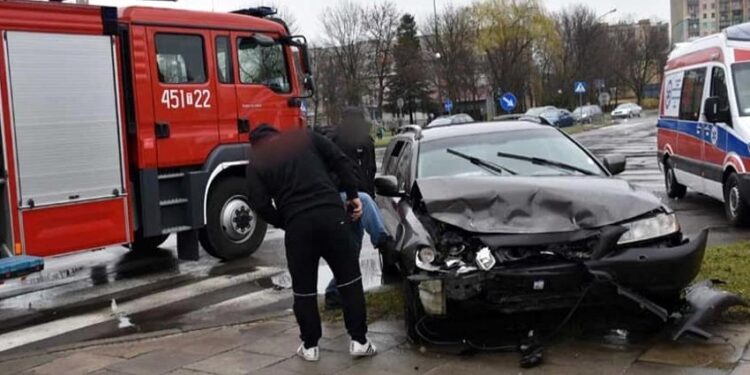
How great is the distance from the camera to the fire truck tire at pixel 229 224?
1007cm

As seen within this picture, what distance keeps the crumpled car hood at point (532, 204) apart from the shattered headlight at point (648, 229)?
0.07m

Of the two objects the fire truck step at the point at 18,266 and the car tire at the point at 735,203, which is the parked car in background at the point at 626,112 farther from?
the fire truck step at the point at 18,266

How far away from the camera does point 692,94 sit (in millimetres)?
11844

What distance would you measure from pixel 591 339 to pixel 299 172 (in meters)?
2.27

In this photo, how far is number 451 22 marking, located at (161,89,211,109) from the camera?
30.8ft

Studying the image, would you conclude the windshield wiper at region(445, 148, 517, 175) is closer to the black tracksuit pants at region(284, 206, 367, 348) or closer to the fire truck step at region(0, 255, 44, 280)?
the black tracksuit pants at region(284, 206, 367, 348)

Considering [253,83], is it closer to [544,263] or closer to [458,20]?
[544,263]

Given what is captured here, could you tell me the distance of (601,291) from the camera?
5.09 m

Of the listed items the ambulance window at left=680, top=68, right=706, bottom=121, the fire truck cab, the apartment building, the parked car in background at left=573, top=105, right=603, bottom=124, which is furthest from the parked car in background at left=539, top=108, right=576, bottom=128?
the apartment building

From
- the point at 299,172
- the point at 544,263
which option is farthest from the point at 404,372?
the point at 299,172

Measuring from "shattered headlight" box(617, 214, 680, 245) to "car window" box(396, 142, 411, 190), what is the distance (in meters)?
2.12

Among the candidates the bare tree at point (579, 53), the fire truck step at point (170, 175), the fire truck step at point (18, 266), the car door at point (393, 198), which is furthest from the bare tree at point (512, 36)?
the fire truck step at point (18, 266)

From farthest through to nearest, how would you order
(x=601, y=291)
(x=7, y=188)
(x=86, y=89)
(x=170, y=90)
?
(x=170, y=90) < (x=86, y=89) < (x=7, y=188) < (x=601, y=291)

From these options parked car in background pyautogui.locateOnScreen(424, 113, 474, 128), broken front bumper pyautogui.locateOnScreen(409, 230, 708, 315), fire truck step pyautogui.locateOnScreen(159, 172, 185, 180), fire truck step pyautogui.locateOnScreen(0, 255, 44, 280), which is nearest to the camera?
broken front bumper pyautogui.locateOnScreen(409, 230, 708, 315)
